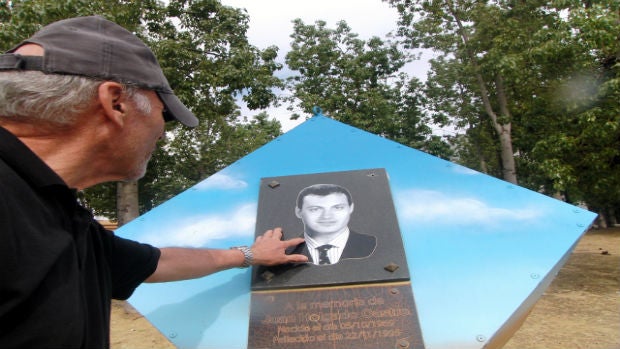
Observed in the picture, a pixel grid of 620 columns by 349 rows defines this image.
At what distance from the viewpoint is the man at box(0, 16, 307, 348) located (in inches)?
37.6

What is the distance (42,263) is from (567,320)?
6.94 meters

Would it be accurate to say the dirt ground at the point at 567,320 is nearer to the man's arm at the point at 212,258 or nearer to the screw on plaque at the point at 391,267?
the screw on plaque at the point at 391,267

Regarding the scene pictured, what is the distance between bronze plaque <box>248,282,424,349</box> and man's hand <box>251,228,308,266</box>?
0.15 metres

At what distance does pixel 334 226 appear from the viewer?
7.23ft

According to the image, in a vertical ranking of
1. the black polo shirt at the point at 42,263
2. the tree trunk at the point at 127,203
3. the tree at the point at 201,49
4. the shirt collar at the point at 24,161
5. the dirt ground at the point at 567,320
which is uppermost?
the tree at the point at 201,49

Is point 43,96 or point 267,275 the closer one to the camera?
point 43,96

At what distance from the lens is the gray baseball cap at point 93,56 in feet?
3.77

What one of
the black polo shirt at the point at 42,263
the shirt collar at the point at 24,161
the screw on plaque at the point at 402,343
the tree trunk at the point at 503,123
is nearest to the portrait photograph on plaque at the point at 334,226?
the screw on plaque at the point at 402,343

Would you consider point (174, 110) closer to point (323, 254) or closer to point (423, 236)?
point (323, 254)

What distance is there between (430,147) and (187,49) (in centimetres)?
1169

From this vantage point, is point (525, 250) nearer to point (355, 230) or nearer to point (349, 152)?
point (355, 230)

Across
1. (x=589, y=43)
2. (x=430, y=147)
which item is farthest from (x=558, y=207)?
(x=430, y=147)

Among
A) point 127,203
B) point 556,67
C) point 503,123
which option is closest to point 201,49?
point 127,203

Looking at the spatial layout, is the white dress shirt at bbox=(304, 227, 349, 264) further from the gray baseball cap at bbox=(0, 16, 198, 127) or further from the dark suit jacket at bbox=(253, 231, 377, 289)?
the gray baseball cap at bbox=(0, 16, 198, 127)
